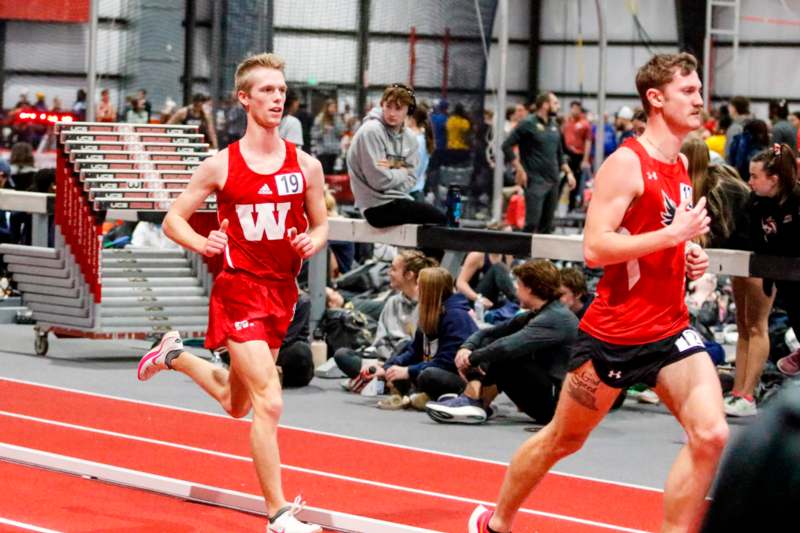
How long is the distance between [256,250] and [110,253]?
20.1 ft

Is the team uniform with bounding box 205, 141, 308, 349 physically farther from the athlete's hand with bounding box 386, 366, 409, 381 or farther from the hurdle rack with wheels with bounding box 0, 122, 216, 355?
the hurdle rack with wheels with bounding box 0, 122, 216, 355

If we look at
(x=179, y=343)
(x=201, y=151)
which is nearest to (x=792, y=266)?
(x=179, y=343)

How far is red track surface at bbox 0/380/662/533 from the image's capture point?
6262 millimetres

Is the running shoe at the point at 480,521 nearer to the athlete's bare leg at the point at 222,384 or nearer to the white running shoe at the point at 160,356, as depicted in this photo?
the athlete's bare leg at the point at 222,384

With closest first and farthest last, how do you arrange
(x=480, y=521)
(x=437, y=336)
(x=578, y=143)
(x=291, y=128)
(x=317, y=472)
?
1. (x=480, y=521)
2. (x=317, y=472)
3. (x=437, y=336)
4. (x=291, y=128)
5. (x=578, y=143)

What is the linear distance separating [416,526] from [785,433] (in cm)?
460

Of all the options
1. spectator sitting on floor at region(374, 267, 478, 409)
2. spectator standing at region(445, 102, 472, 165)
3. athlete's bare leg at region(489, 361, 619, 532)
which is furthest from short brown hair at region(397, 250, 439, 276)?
spectator standing at region(445, 102, 472, 165)

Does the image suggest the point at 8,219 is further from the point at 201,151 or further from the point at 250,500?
the point at 250,500

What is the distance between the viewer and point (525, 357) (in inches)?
344

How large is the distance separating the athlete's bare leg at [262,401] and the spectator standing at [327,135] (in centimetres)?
1204

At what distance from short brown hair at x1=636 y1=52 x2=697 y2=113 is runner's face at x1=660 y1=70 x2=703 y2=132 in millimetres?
21

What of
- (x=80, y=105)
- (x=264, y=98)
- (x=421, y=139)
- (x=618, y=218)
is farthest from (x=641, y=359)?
(x=80, y=105)

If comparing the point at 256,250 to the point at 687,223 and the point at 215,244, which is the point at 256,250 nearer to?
the point at 215,244

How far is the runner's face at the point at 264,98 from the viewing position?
18.7 feet
